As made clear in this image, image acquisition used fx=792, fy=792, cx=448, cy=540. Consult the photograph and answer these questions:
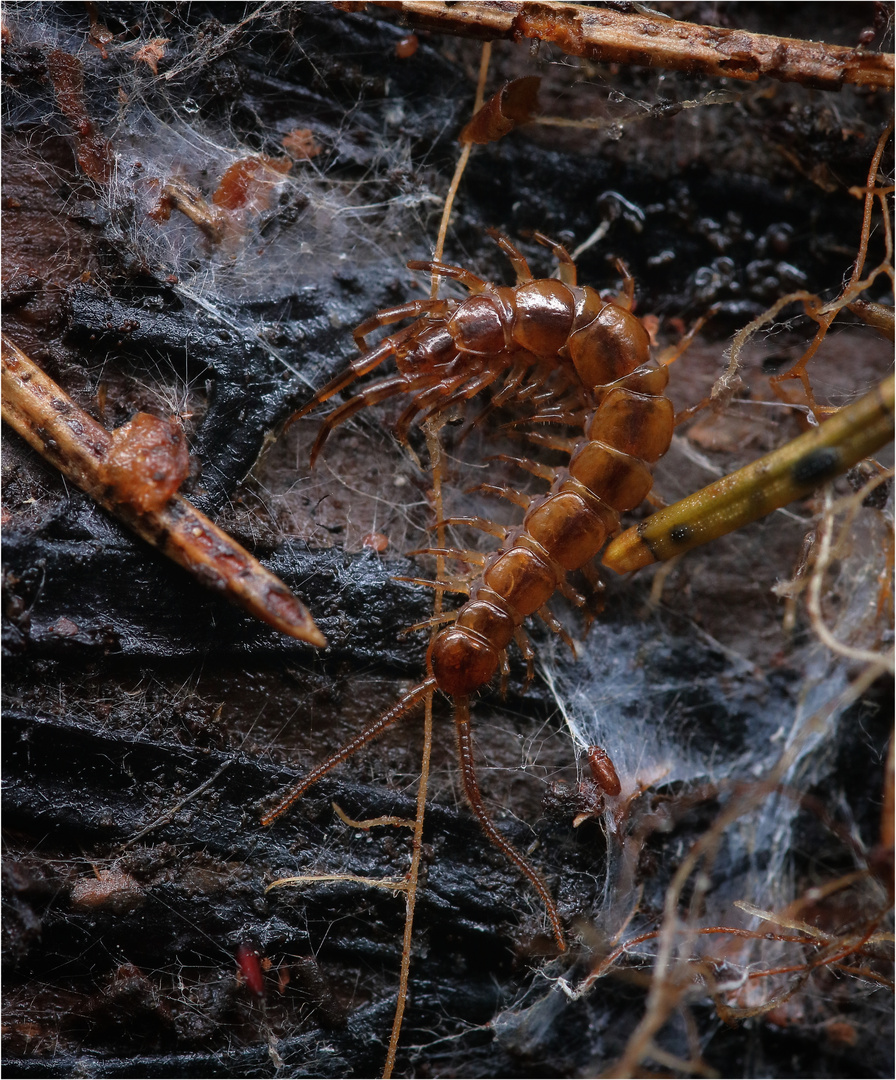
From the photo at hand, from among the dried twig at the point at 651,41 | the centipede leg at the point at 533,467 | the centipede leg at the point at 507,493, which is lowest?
the centipede leg at the point at 507,493

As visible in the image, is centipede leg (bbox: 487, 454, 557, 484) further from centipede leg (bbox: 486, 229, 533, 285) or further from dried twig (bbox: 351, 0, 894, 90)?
dried twig (bbox: 351, 0, 894, 90)

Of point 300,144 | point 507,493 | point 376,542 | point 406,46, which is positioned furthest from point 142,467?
point 406,46

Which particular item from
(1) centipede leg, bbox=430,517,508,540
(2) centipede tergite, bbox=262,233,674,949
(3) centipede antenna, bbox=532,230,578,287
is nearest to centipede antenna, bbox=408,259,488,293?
(2) centipede tergite, bbox=262,233,674,949

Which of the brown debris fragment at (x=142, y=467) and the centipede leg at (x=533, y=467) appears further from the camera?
the centipede leg at (x=533, y=467)

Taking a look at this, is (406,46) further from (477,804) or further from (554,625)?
(477,804)

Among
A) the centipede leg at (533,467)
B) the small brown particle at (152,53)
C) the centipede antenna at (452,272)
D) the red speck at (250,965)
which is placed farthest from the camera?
the centipede leg at (533,467)

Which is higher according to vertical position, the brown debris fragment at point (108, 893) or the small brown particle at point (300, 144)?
the small brown particle at point (300, 144)

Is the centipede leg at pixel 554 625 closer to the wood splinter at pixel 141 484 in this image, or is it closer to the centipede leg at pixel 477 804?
the centipede leg at pixel 477 804

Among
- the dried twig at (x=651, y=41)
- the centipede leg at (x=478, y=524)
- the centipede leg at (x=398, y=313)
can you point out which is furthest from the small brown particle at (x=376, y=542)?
the dried twig at (x=651, y=41)
